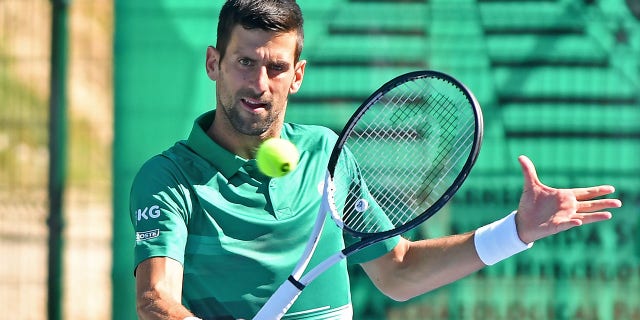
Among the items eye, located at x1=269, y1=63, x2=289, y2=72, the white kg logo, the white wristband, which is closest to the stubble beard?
eye, located at x1=269, y1=63, x2=289, y2=72

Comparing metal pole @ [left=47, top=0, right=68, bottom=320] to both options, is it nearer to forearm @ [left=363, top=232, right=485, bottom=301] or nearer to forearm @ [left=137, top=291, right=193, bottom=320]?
forearm @ [left=363, top=232, right=485, bottom=301]

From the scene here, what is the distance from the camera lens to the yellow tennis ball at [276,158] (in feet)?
11.9

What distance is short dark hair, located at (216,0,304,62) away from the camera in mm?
3654

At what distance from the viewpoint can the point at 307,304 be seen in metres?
3.74

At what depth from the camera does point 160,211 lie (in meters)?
3.55

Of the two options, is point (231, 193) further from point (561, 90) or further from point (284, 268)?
point (561, 90)

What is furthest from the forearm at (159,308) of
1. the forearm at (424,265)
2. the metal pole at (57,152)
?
the metal pole at (57,152)

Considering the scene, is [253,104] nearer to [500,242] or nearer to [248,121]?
[248,121]

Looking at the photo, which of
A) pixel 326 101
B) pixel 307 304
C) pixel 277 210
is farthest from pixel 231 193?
pixel 326 101

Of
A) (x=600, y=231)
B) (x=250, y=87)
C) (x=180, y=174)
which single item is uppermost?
(x=250, y=87)

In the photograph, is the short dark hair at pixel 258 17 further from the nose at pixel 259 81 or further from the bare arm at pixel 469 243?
the bare arm at pixel 469 243

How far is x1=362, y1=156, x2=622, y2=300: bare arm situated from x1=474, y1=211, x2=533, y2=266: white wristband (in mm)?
26

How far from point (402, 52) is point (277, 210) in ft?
10.6

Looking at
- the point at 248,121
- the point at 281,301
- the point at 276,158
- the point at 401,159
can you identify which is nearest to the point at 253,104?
the point at 248,121
